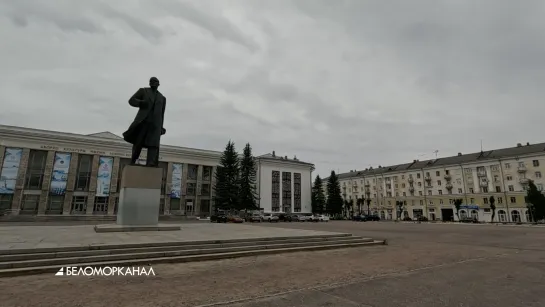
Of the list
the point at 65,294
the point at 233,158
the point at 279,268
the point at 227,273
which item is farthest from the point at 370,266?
the point at 233,158

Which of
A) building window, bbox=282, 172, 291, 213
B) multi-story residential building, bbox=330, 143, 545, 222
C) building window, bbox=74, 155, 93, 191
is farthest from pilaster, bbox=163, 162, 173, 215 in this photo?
multi-story residential building, bbox=330, 143, 545, 222

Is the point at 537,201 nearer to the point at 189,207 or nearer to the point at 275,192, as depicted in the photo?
the point at 275,192

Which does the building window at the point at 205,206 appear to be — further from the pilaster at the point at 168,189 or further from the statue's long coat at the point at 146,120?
the statue's long coat at the point at 146,120

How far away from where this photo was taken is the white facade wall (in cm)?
6356

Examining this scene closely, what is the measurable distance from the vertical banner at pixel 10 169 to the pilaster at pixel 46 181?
3355 millimetres

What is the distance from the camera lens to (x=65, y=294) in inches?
198

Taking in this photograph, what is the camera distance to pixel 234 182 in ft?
178

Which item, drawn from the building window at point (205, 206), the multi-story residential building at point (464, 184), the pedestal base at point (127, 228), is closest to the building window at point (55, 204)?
the building window at point (205, 206)

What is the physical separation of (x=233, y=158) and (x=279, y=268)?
4879cm

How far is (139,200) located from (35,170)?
42.6 meters

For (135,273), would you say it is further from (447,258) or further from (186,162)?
(186,162)

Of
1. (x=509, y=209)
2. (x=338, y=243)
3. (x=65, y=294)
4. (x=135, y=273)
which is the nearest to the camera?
(x=65, y=294)

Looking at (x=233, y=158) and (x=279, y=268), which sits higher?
(x=233, y=158)

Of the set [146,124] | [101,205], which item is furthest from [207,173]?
[146,124]
